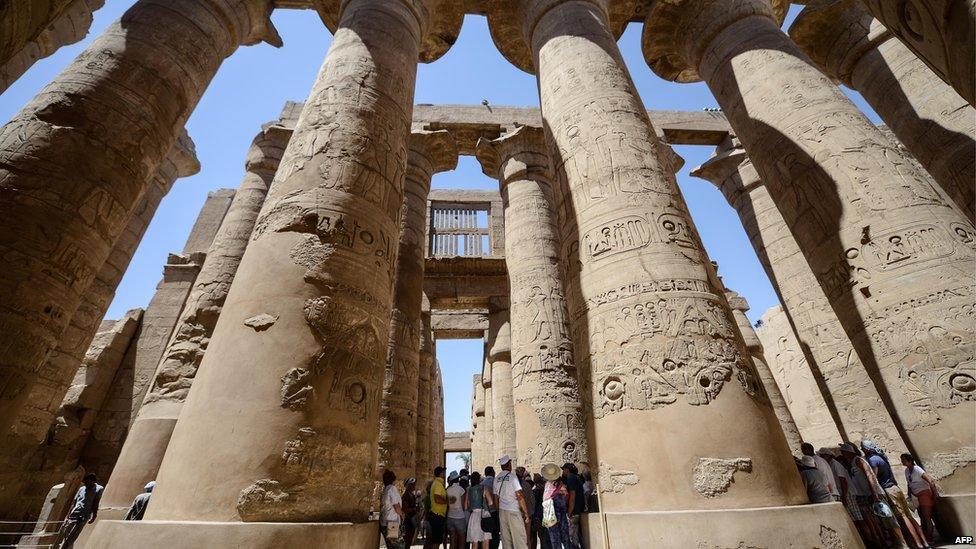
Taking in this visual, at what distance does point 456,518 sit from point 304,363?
3.18 metres

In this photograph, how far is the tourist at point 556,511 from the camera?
4.41m

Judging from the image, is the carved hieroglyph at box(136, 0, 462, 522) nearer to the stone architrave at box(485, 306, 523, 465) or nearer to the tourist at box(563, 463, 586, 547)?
the tourist at box(563, 463, 586, 547)

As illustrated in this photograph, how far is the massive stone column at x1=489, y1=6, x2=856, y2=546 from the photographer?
2.86 meters

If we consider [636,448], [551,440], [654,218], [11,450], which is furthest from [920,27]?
[11,450]

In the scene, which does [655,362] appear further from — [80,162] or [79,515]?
[79,515]

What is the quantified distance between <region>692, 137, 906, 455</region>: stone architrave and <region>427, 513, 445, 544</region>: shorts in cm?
552

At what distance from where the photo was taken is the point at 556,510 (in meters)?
4.50

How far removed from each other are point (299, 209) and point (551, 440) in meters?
5.42

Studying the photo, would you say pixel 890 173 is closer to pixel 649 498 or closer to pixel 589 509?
pixel 649 498

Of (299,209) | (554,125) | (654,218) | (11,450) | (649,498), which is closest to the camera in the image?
(649,498)

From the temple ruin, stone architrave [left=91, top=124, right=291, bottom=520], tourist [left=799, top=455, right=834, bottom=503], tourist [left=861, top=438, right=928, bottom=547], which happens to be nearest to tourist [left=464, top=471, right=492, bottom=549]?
the temple ruin

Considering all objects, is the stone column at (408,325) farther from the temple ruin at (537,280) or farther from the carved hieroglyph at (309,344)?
the carved hieroglyph at (309,344)

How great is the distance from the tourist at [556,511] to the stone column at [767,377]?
4848 mm

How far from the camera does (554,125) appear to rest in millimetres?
5426
